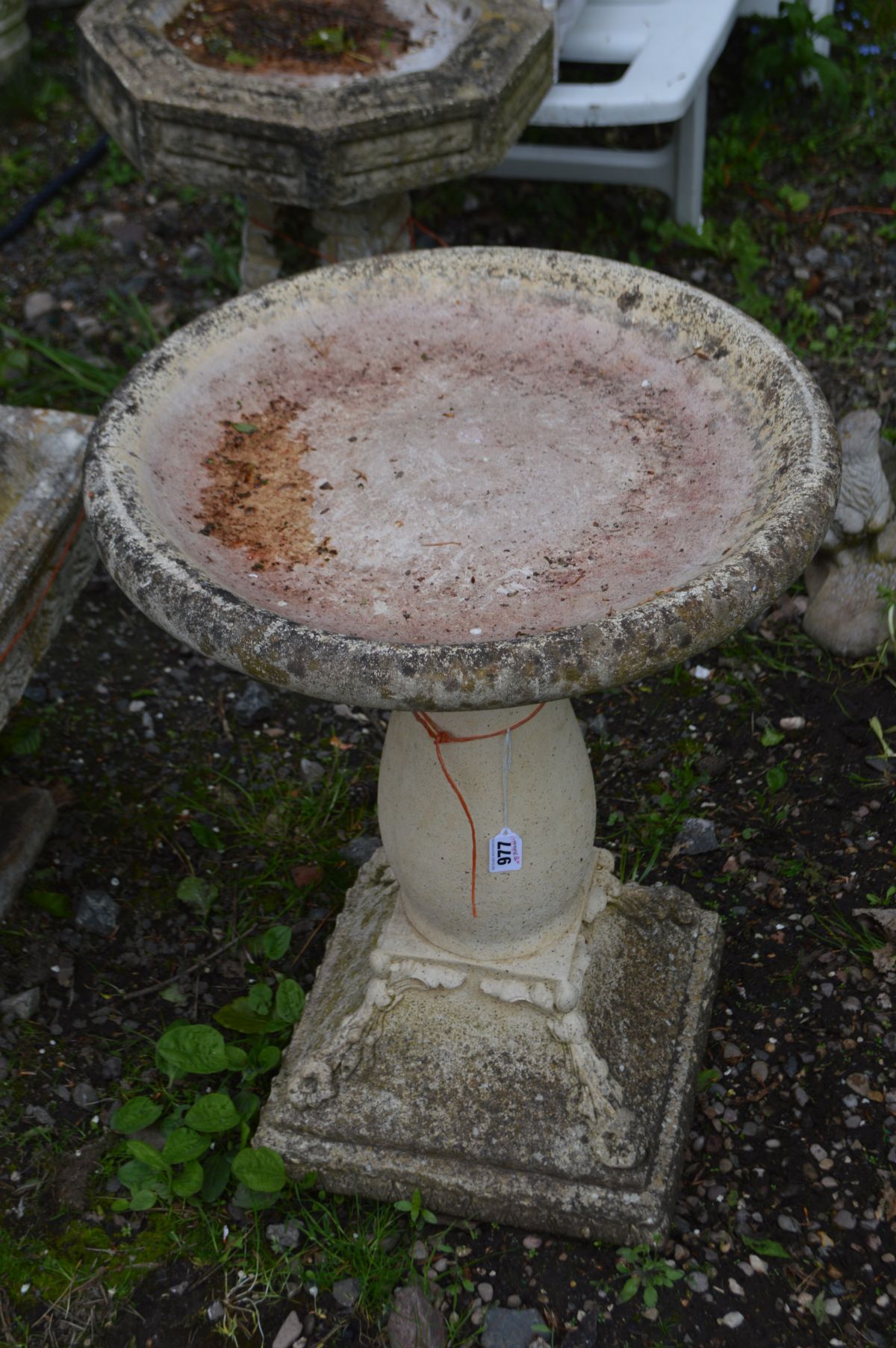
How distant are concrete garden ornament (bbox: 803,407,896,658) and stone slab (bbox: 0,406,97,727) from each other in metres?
1.59

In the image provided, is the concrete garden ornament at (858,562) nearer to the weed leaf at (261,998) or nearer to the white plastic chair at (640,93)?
the white plastic chair at (640,93)

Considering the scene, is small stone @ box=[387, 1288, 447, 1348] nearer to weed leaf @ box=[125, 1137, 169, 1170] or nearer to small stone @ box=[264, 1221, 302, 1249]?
small stone @ box=[264, 1221, 302, 1249]

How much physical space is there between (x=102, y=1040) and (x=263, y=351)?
126 cm

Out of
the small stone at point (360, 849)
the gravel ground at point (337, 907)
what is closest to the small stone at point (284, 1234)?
the gravel ground at point (337, 907)

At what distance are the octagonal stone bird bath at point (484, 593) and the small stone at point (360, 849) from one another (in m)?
0.29

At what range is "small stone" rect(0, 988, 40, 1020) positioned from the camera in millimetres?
2457

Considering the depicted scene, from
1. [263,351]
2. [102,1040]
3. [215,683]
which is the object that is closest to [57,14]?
[215,683]

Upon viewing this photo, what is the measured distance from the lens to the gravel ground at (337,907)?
205 centimetres

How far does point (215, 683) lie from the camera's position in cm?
316

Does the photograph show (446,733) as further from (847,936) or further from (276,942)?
(847,936)

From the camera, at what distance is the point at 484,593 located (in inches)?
66.6

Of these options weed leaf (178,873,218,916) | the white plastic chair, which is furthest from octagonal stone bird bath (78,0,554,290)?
weed leaf (178,873,218,916)

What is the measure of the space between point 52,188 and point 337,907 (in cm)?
316

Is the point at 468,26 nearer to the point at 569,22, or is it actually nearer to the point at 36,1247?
the point at 569,22
